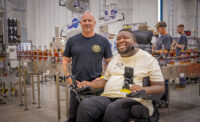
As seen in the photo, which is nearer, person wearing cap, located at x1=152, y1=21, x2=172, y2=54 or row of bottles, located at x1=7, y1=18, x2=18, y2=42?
person wearing cap, located at x1=152, y1=21, x2=172, y2=54

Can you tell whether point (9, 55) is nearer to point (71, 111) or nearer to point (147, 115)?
point (71, 111)

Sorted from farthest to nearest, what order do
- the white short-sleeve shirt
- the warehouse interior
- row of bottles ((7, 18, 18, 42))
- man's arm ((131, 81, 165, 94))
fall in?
1. row of bottles ((7, 18, 18, 42))
2. the warehouse interior
3. the white short-sleeve shirt
4. man's arm ((131, 81, 165, 94))

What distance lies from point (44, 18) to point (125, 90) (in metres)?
7.33

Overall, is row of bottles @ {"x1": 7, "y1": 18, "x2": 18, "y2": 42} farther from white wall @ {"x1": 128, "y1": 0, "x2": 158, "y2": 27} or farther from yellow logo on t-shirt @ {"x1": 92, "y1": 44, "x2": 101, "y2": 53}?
white wall @ {"x1": 128, "y1": 0, "x2": 158, "y2": 27}

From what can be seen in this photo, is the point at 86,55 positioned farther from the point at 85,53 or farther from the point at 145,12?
the point at 145,12

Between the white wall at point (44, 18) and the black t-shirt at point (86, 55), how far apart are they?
6164mm

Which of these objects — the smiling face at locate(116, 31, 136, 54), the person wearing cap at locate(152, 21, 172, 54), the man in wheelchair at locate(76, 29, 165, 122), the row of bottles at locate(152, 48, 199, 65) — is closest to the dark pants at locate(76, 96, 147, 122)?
the man in wheelchair at locate(76, 29, 165, 122)

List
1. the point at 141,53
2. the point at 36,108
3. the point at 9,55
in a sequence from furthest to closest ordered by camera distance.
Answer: the point at 9,55
the point at 36,108
the point at 141,53

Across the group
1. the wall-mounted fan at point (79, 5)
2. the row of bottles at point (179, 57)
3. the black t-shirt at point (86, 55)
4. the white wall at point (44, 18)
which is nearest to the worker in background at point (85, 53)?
the black t-shirt at point (86, 55)

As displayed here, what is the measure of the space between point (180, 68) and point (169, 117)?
80 centimetres

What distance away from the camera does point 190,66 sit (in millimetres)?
3457

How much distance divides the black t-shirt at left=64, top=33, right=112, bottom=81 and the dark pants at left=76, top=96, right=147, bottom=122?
1.65 ft

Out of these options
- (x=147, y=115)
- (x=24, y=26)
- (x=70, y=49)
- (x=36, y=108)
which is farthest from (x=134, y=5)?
(x=147, y=115)

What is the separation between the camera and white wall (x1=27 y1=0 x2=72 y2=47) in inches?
310
